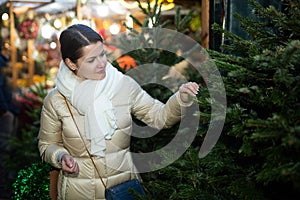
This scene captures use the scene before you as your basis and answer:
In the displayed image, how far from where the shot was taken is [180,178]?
7.82ft

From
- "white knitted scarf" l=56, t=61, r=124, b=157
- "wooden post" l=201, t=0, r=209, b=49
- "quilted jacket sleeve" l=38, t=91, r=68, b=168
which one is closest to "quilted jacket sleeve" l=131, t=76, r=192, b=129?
"white knitted scarf" l=56, t=61, r=124, b=157

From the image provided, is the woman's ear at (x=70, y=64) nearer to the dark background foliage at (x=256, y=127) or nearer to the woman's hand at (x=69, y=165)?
the woman's hand at (x=69, y=165)

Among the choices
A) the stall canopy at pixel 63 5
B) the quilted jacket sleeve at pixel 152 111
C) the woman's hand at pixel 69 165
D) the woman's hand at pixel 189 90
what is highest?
the woman's hand at pixel 189 90

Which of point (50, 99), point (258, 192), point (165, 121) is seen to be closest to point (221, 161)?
point (258, 192)

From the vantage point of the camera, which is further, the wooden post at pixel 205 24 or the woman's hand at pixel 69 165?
the wooden post at pixel 205 24

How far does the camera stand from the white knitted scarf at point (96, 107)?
9.37 feet

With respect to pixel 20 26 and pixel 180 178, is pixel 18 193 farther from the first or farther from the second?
pixel 20 26

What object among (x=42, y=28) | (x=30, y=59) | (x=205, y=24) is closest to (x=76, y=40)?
(x=205, y=24)

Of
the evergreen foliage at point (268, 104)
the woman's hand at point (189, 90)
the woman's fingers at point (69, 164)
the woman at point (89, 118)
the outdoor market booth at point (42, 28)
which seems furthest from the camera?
the outdoor market booth at point (42, 28)

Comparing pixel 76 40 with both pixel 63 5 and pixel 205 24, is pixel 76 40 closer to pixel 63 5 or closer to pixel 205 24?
pixel 205 24

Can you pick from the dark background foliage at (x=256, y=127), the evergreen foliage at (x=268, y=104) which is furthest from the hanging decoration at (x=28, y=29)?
the evergreen foliage at (x=268, y=104)

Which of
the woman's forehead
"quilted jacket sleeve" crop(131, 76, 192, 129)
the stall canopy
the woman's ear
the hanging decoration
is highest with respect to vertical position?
the woman's forehead

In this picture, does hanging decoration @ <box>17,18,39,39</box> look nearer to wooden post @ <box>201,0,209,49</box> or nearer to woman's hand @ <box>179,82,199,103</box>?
wooden post @ <box>201,0,209,49</box>

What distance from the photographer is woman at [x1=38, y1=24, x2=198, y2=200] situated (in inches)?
112
